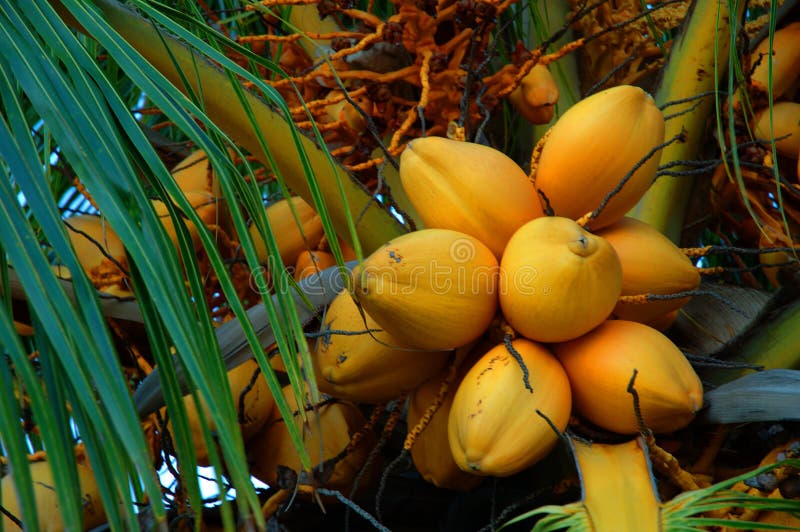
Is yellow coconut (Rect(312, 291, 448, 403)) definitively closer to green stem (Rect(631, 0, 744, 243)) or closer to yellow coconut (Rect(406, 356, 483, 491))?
yellow coconut (Rect(406, 356, 483, 491))

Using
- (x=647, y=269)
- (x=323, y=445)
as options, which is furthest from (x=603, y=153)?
(x=323, y=445)

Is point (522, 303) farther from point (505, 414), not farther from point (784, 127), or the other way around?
point (784, 127)

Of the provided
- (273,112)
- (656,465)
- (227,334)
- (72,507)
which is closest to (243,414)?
(227,334)

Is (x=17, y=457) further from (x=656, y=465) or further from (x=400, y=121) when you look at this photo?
(x=400, y=121)

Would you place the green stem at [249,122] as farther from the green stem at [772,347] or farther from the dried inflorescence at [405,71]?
the green stem at [772,347]

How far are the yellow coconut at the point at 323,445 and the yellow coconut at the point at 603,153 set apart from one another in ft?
1.25

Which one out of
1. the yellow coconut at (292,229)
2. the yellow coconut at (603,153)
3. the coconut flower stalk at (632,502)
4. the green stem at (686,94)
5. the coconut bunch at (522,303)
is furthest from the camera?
the yellow coconut at (292,229)

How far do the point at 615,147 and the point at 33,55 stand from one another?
23.6 inches

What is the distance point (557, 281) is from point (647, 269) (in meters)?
0.18

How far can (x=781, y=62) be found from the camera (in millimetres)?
1435

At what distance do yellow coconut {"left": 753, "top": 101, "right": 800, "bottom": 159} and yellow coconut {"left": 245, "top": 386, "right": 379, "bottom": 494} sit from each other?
2.24ft

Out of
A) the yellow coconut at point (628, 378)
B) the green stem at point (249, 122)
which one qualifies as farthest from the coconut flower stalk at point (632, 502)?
the green stem at point (249, 122)

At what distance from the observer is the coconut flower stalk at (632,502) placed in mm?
844

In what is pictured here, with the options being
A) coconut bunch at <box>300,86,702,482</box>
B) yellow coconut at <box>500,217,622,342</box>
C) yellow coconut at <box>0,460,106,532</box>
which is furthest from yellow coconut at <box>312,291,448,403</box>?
yellow coconut at <box>0,460,106,532</box>
